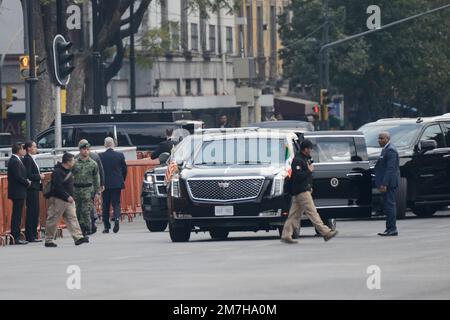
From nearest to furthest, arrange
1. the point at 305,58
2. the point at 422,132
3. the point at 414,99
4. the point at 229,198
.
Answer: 1. the point at 229,198
2. the point at 422,132
3. the point at 305,58
4. the point at 414,99

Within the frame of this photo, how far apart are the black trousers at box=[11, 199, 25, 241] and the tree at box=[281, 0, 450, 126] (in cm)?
4728

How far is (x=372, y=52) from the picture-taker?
77.9 metres

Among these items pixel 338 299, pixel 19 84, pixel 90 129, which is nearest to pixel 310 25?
pixel 19 84

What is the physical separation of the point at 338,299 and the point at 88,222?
1443 cm

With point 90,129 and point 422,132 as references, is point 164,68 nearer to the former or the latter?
point 90,129

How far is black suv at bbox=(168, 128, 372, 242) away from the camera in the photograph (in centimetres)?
2600

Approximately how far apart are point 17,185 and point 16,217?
588mm

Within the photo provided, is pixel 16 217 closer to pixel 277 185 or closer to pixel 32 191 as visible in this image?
pixel 32 191

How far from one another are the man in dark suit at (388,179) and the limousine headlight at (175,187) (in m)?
3.28

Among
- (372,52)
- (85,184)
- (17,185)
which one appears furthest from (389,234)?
(372,52)

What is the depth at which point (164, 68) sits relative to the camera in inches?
2879

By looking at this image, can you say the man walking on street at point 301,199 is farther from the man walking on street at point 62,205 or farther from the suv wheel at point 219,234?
the man walking on street at point 62,205

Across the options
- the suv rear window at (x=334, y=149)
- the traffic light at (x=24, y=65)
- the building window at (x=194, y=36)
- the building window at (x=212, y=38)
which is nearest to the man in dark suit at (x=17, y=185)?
the suv rear window at (x=334, y=149)

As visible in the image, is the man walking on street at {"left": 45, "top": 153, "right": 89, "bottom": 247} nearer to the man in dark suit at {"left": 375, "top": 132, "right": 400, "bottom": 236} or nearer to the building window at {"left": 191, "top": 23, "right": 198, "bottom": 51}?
the man in dark suit at {"left": 375, "top": 132, "right": 400, "bottom": 236}
